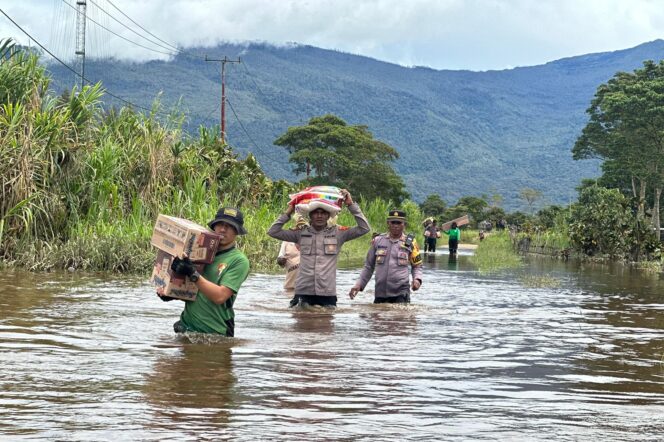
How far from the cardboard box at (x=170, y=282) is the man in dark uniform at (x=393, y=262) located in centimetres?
420

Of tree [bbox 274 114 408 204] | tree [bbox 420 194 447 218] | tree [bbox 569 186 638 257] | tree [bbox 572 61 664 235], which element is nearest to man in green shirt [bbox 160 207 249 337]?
tree [bbox 569 186 638 257]

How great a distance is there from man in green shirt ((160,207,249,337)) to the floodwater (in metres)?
0.21

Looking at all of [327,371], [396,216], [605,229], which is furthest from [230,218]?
[605,229]

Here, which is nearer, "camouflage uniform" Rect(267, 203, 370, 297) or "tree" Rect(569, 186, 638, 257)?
"camouflage uniform" Rect(267, 203, 370, 297)

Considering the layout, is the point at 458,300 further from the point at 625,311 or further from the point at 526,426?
the point at 526,426

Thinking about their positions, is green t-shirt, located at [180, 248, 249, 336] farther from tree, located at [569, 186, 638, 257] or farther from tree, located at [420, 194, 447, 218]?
tree, located at [420, 194, 447, 218]

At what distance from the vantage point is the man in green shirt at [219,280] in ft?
29.5

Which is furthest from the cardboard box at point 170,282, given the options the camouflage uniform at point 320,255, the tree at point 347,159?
the tree at point 347,159

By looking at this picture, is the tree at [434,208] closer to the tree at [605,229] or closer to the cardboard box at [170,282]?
the tree at [605,229]

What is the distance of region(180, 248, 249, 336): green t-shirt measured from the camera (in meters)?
9.19

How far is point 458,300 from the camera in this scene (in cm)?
1712

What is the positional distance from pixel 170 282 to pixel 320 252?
3.67 meters

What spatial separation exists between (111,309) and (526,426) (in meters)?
7.75

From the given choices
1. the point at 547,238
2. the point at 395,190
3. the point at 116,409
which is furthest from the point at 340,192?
the point at 395,190
